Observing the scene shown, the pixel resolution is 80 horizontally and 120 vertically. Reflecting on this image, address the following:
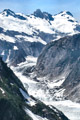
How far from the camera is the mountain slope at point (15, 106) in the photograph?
Answer: 284 feet

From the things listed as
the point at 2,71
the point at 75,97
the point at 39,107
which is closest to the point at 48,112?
the point at 39,107

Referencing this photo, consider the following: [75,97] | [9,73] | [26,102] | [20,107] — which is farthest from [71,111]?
[20,107]

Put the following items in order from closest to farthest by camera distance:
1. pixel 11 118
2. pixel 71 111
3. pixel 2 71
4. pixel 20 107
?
pixel 11 118, pixel 20 107, pixel 2 71, pixel 71 111

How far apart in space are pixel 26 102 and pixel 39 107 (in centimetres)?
368

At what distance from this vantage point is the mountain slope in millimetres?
86438

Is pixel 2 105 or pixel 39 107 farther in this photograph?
pixel 39 107

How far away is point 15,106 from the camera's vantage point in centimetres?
8931

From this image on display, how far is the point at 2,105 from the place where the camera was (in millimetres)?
86125

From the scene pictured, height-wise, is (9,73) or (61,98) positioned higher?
(61,98)

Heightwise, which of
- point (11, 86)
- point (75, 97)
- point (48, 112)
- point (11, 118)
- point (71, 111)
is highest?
point (75, 97)

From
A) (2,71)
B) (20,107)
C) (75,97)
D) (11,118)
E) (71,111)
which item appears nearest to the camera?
(11,118)

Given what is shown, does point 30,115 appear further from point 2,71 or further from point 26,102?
point 2,71

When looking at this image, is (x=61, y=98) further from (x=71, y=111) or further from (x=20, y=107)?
(x=20, y=107)

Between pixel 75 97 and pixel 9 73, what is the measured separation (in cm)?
7686
